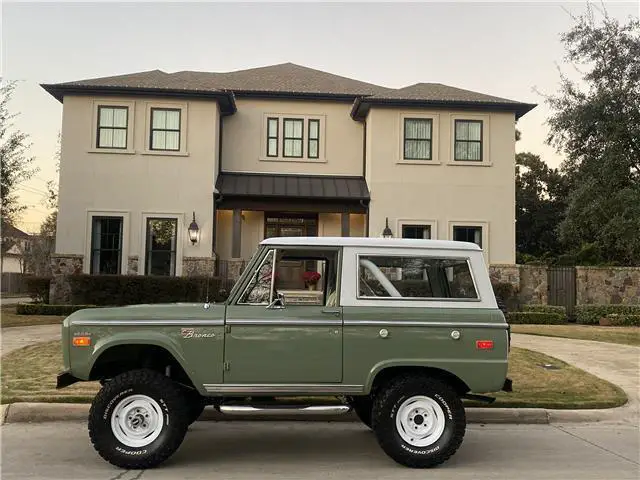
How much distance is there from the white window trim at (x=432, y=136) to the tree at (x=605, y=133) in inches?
195

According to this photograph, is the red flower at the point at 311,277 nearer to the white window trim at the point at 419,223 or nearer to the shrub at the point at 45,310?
the shrub at the point at 45,310

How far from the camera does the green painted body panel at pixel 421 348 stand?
5.76m

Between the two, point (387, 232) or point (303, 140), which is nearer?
point (387, 232)

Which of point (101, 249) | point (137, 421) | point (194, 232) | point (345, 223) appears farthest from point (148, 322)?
point (345, 223)

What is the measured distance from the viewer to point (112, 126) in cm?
2131

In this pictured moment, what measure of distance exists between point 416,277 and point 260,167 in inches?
697

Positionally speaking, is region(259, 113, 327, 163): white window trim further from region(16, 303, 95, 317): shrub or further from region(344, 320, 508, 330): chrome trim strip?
region(344, 320, 508, 330): chrome trim strip

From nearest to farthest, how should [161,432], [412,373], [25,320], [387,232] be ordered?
[161,432]
[412,373]
[25,320]
[387,232]

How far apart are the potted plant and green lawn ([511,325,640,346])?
12260 mm

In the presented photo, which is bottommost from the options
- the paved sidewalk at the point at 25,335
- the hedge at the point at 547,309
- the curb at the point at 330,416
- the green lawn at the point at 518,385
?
the curb at the point at 330,416

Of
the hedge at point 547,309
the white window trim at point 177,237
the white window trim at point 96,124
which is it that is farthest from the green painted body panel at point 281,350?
the white window trim at point 96,124

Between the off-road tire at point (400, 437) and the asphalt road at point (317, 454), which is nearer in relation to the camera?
the asphalt road at point (317, 454)

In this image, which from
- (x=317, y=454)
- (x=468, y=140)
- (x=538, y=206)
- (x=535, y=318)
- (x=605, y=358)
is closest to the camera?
(x=317, y=454)

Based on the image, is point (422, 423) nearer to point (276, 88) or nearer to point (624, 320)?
point (624, 320)
